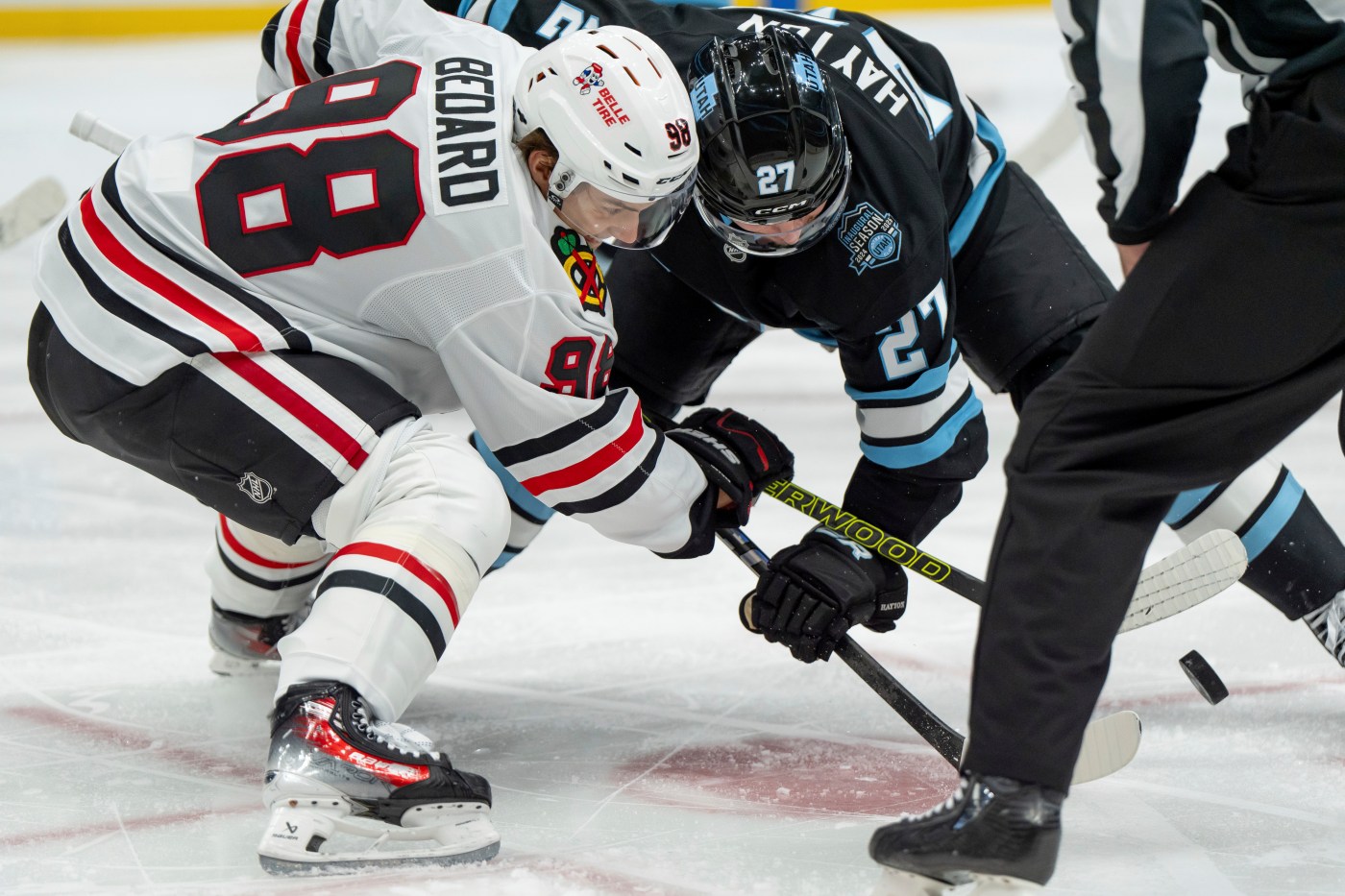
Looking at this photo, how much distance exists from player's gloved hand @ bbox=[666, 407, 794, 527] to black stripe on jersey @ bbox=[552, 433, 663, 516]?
19 centimetres

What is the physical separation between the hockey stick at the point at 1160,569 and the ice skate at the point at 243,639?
87 cm

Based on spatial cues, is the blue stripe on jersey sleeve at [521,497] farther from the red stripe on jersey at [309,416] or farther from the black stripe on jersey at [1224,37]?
the black stripe on jersey at [1224,37]

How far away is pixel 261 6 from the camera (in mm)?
7316

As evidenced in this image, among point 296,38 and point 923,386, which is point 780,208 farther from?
point 296,38

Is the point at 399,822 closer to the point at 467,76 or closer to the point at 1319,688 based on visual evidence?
the point at 467,76

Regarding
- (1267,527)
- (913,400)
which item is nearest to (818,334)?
(913,400)

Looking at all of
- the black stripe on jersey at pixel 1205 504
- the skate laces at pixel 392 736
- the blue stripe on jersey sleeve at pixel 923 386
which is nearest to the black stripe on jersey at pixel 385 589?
the skate laces at pixel 392 736

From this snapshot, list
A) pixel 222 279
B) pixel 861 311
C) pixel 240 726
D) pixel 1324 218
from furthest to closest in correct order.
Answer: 1. pixel 240 726
2. pixel 861 311
3. pixel 222 279
4. pixel 1324 218

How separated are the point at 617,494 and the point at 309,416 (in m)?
0.39

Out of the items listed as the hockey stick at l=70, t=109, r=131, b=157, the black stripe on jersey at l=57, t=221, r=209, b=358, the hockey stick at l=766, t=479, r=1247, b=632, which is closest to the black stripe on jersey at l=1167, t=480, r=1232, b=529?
the hockey stick at l=766, t=479, r=1247, b=632

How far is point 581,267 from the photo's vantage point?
179 cm

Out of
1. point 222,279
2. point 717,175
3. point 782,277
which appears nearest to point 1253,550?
point 782,277

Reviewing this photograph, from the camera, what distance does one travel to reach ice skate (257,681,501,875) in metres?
1.54

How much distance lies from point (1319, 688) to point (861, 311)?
0.95 meters
